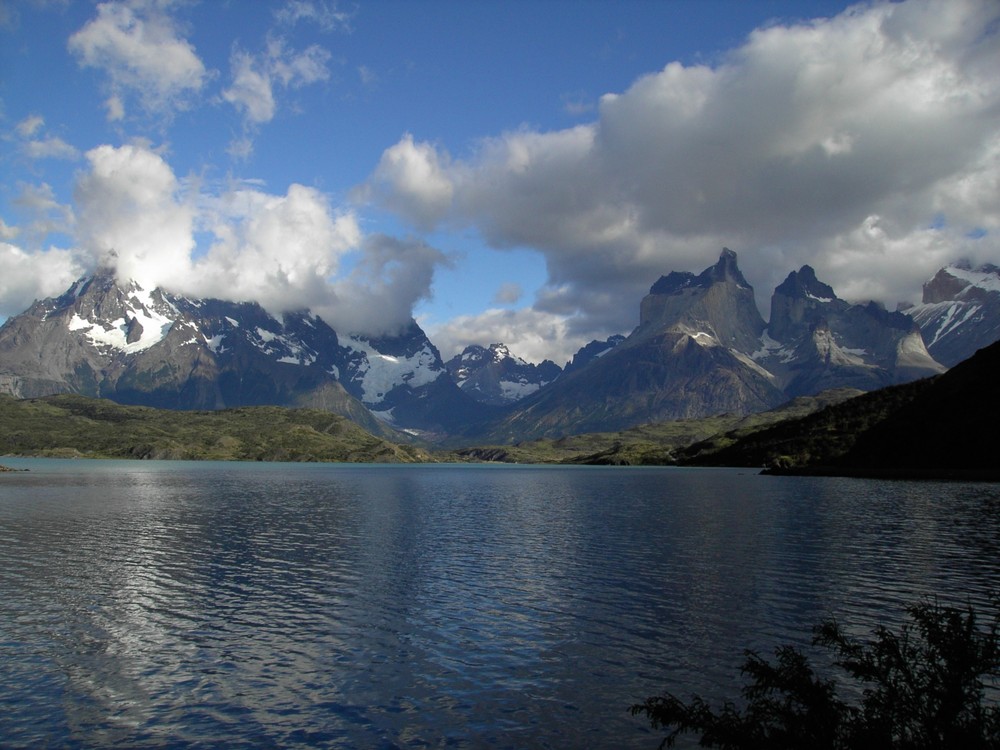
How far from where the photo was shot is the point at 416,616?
151 ft

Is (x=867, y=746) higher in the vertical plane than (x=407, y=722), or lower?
higher

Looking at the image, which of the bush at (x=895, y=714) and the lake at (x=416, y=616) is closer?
the bush at (x=895, y=714)

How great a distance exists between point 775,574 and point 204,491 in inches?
5847

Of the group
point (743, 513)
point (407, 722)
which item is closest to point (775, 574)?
point (407, 722)

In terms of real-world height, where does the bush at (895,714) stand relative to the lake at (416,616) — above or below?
above

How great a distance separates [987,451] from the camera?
198m

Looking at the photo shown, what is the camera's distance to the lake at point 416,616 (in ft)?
95.8

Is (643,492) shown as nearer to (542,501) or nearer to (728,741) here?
(542,501)

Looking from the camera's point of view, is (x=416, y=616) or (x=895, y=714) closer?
(x=895, y=714)

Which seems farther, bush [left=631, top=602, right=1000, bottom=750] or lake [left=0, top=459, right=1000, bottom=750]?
lake [left=0, top=459, right=1000, bottom=750]

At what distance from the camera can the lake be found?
29.2 meters

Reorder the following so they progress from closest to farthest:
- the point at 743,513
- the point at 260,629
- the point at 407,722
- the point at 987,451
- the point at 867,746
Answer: the point at 867,746
the point at 407,722
the point at 260,629
the point at 743,513
the point at 987,451

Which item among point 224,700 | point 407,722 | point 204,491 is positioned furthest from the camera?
point 204,491

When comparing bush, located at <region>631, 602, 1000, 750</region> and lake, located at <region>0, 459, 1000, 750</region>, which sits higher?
bush, located at <region>631, 602, 1000, 750</region>
